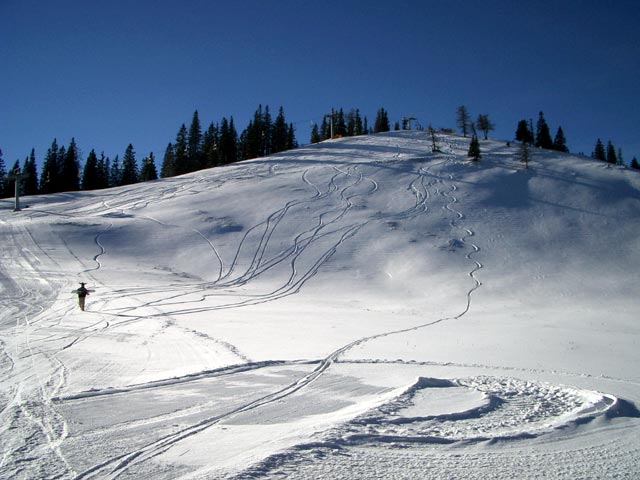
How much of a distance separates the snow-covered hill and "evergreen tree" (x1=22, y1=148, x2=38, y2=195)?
116 feet

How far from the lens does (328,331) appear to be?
11.9 meters

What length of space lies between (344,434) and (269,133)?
251 feet

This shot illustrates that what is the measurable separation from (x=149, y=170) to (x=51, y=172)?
53.8 feet

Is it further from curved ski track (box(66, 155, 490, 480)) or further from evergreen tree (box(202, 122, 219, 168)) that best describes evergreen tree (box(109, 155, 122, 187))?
curved ski track (box(66, 155, 490, 480))

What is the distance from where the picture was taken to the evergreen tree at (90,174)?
66500 mm

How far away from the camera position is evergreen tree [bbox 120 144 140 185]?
228 ft

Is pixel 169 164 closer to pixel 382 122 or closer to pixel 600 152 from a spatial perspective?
pixel 382 122

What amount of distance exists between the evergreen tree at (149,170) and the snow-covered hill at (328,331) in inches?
1130

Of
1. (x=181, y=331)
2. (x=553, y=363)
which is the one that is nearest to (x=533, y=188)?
(x=553, y=363)

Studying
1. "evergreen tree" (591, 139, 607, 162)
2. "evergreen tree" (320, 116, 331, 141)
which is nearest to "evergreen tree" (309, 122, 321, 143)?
"evergreen tree" (320, 116, 331, 141)

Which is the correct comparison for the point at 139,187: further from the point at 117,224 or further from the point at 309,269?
the point at 309,269

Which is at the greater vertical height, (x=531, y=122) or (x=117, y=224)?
(x=531, y=122)

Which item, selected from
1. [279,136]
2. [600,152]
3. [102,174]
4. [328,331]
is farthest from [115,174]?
[600,152]

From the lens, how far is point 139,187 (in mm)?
44344
